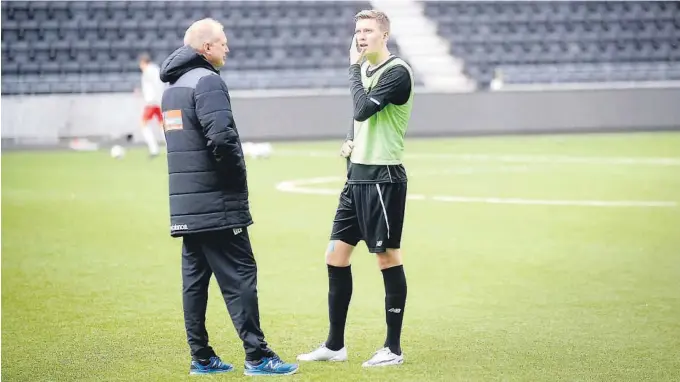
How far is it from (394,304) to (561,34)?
1115 inches

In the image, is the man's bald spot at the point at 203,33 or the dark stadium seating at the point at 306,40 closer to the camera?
the man's bald spot at the point at 203,33

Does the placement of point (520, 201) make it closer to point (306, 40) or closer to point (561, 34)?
point (306, 40)

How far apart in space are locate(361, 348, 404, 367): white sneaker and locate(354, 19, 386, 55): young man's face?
166 centimetres

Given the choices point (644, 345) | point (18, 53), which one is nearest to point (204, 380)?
point (644, 345)

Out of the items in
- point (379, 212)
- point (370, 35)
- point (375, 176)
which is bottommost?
point (379, 212)

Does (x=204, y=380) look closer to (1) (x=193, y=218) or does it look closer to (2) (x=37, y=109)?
(1) (x=193, y=218)

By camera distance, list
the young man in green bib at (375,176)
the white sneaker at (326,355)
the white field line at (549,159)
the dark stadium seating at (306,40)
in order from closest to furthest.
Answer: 1. the young man in green bib at (375,176)
2. the white sneaker at (326,355)
3. the white field line at (549,159)
4. the dark stadium seating at (306,40)

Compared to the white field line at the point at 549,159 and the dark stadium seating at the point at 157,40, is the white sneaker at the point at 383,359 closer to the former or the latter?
the white field line at the point at 549,159

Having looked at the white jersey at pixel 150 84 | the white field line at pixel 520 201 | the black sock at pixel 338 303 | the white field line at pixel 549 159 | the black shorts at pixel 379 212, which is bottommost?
the white field line at pixel 520 201

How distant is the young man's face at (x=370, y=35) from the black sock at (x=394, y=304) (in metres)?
1.24

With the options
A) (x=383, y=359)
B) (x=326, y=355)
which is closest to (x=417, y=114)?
(x=326, y=355)

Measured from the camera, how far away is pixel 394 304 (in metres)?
6.85

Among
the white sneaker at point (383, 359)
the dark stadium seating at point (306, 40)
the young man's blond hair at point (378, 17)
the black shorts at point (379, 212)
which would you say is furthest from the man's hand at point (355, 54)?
the dark stadium seating at point (306, 40)

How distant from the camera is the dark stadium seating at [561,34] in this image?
33312mm
